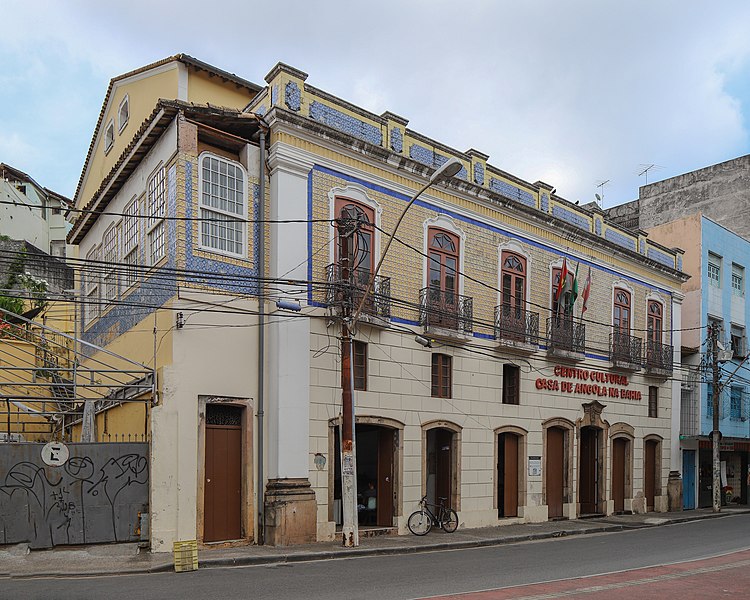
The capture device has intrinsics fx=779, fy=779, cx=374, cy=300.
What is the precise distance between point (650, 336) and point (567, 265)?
241 inches

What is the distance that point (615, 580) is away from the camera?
505 inches

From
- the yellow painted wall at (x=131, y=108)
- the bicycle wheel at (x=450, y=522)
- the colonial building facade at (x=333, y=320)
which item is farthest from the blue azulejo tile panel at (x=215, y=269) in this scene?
the bicycle wheel at (x=450, y=522)

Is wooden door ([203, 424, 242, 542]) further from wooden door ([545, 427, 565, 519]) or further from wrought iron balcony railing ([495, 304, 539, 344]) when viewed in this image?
wooden door ([545, 427, 565, 519])

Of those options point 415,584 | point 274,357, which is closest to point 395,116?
point 274,357

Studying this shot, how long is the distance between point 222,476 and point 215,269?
14.3 ft

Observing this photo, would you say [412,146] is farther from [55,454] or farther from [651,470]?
[651,470]

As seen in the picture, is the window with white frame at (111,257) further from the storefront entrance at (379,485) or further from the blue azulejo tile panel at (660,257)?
the blue azulejo tile panel at (660,257)

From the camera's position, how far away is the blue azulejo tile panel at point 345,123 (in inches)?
715

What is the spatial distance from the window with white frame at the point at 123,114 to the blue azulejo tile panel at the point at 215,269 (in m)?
7.51

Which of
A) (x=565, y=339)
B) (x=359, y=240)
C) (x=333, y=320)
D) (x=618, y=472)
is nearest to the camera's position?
(x=333, y=320)

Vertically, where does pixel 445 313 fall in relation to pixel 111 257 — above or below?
below

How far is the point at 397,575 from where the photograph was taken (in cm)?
1309

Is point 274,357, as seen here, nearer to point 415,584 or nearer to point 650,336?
point 415,584

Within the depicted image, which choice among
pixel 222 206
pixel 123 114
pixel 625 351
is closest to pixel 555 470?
pixel 625 351
